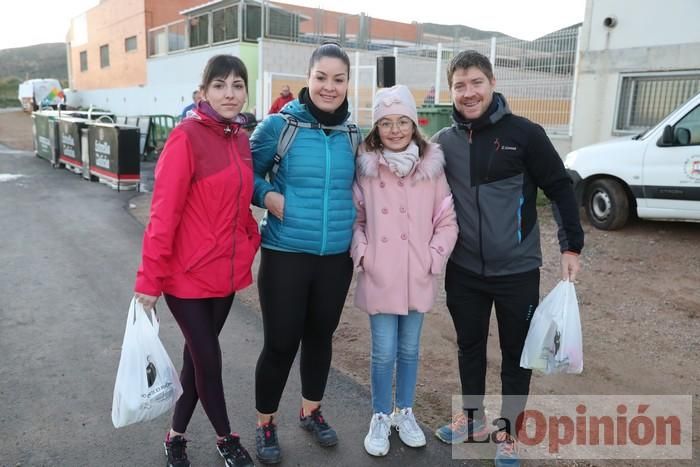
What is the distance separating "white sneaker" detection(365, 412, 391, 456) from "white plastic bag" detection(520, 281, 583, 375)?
32.9 inches

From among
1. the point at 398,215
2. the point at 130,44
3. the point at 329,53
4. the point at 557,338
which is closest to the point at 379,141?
the point at 398,215

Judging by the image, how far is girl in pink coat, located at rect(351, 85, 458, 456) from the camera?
291 centimetres

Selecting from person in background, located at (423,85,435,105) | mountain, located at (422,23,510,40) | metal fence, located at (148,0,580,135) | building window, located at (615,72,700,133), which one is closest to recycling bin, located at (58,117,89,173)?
metal fence, located at (148,0,580,135)

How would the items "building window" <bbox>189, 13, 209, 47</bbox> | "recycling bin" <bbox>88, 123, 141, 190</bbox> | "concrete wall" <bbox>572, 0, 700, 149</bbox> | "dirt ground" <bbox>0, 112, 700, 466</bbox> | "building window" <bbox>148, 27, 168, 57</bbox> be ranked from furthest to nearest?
"building window" <bbox>148, 27, 168, 57</bbox>
"building window" <bbox>189, 13, 209, 47</bbox>
"recycling bin" <bbox>88, 123, 141, 190</bbox>
"concrete wall" <bbox>572, 0, 700, 149</bbox>
"dirt ground" <bbox>0, 112, 700, 466</bbox>

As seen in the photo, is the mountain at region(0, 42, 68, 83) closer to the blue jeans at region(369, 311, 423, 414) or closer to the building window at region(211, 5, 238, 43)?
the building window at region(211, 5, 238, 43)

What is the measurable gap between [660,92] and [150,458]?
10.9m

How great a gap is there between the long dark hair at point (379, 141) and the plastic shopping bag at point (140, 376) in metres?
1.36

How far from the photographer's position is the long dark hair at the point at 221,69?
2709 mm

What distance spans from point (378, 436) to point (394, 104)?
1771 mm

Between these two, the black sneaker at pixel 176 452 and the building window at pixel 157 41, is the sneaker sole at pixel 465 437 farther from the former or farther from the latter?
the building window at pixel 157 41

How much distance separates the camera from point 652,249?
7395mm

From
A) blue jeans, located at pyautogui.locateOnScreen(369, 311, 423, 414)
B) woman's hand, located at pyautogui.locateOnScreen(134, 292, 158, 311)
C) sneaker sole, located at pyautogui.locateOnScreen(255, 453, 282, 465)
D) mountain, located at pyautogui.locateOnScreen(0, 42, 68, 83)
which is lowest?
sneaker sole, located at pyautogui.locateOnScreen(255, 453, 282, 465)

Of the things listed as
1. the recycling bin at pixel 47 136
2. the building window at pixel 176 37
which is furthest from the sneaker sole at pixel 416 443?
the building window at pixel 176 37

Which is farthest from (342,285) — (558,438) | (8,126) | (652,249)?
(8,126)
